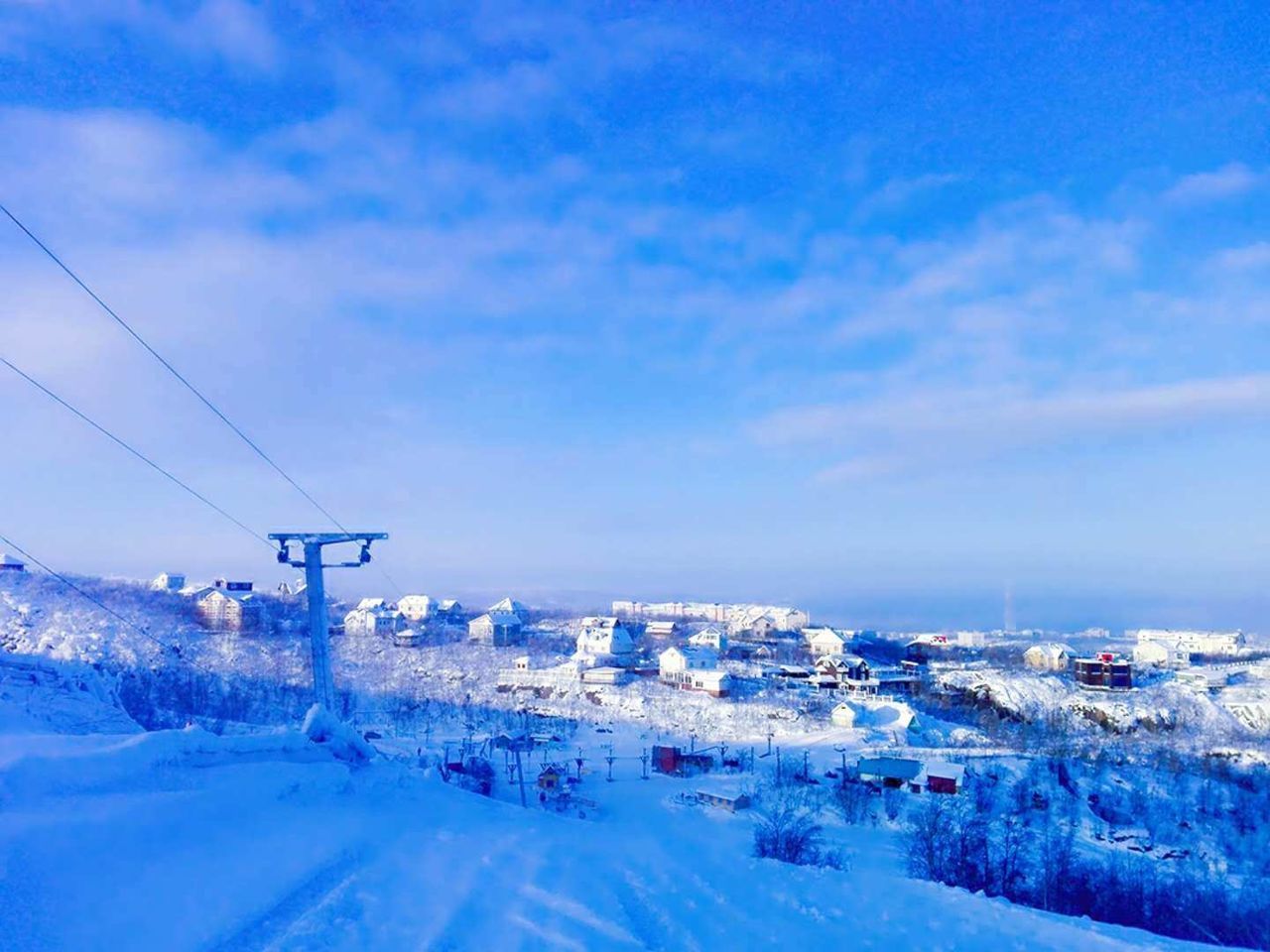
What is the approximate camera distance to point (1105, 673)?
36219mm

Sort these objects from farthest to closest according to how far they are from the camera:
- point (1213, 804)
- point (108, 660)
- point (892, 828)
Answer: point (108, 660), point (1213, 804), point (892, 828)

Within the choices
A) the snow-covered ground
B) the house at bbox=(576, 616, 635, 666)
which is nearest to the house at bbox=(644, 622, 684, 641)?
the house at bbox=(576, 616, 635, 666)

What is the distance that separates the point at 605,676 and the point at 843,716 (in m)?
10.2

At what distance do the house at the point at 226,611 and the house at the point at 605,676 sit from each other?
14.2 metres

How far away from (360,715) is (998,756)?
17526mm

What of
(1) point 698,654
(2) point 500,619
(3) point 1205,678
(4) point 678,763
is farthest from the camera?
(2) point 500,619

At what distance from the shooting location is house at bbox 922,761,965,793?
1727cm

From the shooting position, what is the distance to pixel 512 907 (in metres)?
3.93

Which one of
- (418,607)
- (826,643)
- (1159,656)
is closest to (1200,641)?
(1159,656)

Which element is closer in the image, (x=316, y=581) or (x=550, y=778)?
(x=316, y=581)

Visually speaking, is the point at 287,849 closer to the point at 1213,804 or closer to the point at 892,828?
the point at 892,828

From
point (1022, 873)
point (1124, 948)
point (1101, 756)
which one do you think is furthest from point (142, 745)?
point (1101, 756)

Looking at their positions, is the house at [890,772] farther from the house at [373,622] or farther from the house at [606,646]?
the house at [373,622]

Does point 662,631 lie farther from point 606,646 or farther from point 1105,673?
point 1105,673
